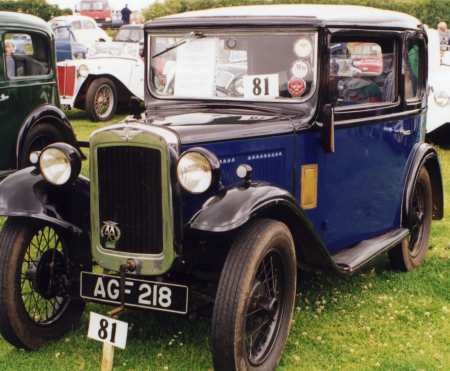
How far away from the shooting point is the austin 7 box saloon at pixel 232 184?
3.24m

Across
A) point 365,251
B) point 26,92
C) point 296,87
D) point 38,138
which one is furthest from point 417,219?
point 26,92

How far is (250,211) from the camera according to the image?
122 inches

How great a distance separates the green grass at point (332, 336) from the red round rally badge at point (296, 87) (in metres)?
1.26

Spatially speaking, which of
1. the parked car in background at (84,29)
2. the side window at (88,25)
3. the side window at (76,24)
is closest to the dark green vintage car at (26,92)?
the parked car in background at (84,29)

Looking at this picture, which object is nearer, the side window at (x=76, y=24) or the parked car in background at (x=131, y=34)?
the parked car in background at (x=131, y=34)

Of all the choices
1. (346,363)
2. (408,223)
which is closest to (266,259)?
(346,363)

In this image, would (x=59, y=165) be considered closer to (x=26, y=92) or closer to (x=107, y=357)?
(x=107, y=357)

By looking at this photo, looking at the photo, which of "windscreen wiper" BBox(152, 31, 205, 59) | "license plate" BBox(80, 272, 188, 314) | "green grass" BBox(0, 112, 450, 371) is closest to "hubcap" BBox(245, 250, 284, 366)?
"green grass" BBox(0, 112, 450, 371)

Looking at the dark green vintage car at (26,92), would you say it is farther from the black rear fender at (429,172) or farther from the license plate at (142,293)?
the black rear fender at (429,172)

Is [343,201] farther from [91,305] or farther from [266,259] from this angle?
[91,305]

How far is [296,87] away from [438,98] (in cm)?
594

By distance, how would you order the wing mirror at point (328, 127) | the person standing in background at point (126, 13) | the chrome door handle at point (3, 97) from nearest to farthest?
the wing mirror at point (328, 127) < the chrome door handle at point (3, 97) < the person standing in background at point (126, 13)

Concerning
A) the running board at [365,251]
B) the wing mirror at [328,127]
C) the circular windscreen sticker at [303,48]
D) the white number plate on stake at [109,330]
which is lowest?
the white number plate on stake at [109,330]

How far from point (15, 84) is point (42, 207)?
374 cm
